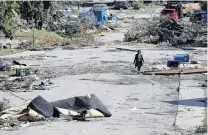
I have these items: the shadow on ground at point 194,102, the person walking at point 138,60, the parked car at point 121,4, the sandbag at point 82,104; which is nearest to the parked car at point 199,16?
the parked car at point 121,4

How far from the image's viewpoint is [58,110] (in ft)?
80.3

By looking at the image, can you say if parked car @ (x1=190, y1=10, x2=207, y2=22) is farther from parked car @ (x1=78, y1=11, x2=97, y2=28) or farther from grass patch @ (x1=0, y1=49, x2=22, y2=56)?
grass patch @ (x1=0, y1=49, x2=22, y2=56)

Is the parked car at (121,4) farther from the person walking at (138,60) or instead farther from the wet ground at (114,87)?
the person walking at (138,60)

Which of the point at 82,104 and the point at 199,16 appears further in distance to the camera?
the point at 199,16

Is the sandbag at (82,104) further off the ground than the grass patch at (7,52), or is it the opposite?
the sandbag at (82,104)

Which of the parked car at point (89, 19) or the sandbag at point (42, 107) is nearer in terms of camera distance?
the sandbag at point (42, 107)

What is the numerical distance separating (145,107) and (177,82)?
6978mm

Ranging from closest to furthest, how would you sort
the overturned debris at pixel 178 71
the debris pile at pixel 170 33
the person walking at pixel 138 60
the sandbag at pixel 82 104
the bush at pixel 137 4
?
the sandbag at pixel 82 104
the overturned debris at pixel 178 71
the person walking at pixel 138 60
the debris pile at pixel 170 33
the bush at pixel 137 4

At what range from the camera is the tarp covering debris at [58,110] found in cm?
2377

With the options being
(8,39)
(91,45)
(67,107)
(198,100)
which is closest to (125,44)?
(91,45)

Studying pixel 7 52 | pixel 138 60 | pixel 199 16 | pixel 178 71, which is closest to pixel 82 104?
pixel 138 60

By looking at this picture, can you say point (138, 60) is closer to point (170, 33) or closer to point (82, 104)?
point (82, 104)

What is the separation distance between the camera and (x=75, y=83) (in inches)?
1304

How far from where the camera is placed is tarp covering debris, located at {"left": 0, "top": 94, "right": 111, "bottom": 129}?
2377 centimetres
